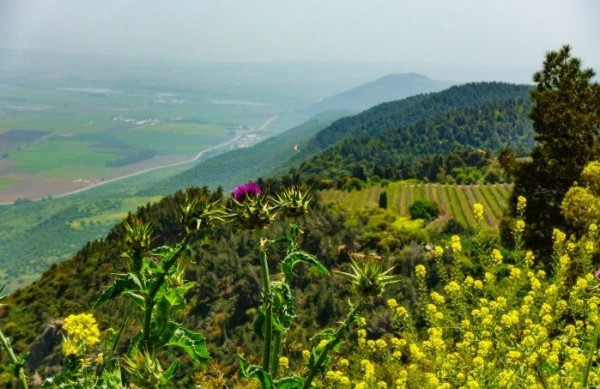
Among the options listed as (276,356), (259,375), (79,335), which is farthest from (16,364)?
(276,356)

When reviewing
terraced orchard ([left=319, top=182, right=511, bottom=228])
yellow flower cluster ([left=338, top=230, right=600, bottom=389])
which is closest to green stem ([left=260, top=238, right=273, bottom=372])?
yellow flower cluster ([left=338, top=230, right=600, bottom=389])

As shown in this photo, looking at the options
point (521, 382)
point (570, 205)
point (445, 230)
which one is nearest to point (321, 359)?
point (521, 382)

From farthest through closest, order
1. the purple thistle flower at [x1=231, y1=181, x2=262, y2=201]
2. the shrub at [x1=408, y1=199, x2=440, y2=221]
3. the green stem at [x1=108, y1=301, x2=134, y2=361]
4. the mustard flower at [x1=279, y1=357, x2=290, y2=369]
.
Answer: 1. the shrub at [x1=408, y1=199, x2=440, y2=221]
2. the mustard flower at [x1=279, y1=357, x2=290, y2=369]
3. the purple thistle flower at [x1=231, y1=181, x2=262, y2=201]
4. the green stem at [x1=108, y1=301, x2=134, y2=361]

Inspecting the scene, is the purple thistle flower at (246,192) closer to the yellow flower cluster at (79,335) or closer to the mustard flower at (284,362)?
the yellow flower cluster at (79,335)

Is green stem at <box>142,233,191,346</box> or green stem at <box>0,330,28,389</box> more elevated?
green stem at <box>142,233,191,346</box>

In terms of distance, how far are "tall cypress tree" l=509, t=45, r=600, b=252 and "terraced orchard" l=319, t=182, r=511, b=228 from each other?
55841 mm

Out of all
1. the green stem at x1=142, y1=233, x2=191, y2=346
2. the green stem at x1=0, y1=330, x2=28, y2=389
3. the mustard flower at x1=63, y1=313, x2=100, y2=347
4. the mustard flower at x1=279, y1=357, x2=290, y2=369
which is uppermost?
the green stem at x1=142, y1=233, x2=191, y2=346

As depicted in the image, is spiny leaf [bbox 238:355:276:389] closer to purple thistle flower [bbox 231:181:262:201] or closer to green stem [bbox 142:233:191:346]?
green stem [bbox 142:233:191:346]

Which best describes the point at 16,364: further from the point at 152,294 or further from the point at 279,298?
the point at 279,298

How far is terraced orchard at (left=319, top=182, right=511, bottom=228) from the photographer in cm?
8844

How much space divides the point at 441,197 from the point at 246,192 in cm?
10188

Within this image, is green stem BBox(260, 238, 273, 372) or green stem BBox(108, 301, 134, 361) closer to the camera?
green stem BBox(108, 301, 134, 361)

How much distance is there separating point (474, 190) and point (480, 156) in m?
34.9

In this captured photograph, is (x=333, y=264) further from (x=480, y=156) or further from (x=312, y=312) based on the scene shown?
(x=480, y=156)
